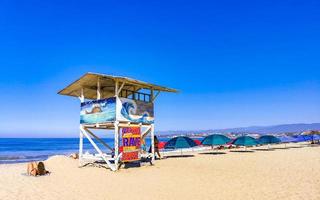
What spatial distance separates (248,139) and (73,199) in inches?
846

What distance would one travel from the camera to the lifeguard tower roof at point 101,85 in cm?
1566

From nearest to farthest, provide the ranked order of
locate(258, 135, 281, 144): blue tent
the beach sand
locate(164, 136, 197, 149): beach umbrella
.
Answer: the beach sand → locate(164, 136, 197, 149): beach umbrella → locate(258, 135, 281, 144): blue tent

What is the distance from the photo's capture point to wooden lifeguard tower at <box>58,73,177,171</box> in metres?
15.5

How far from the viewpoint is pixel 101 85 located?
1825 cm

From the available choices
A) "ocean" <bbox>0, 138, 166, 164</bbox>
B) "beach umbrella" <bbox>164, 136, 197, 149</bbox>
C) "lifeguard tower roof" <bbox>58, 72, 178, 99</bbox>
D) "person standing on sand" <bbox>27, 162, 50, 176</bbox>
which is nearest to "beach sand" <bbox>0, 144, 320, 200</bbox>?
"person standing on sand" <bbox>27, 162, 50, 176</bbox>

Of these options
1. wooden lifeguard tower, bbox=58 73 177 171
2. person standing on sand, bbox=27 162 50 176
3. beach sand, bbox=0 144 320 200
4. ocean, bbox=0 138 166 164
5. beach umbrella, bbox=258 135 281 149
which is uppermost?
wooden lifeguard tower, bbox=58 73 177 171

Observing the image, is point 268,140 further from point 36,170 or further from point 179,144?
point 36,170

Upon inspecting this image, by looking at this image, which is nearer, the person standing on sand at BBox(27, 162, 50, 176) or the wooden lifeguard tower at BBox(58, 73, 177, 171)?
the person standing on sand at BBox(27, 162, 50, 176)

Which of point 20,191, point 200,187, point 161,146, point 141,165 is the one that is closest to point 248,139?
point 161,146

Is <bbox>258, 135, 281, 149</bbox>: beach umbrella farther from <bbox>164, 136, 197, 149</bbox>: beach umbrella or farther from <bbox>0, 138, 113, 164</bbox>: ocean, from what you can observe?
<bbox>0, 138, 113, 164</bbox>: ocean

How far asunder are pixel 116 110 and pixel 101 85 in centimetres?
355

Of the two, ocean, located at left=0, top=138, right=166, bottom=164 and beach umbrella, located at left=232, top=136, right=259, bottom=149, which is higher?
beach umbrella, located at left=232, top=136, right=259, bottom=149

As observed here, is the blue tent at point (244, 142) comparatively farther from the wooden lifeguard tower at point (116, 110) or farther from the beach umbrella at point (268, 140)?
the wooden lifeguard tower at point (116, 110)

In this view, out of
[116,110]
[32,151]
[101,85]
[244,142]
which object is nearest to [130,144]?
[116,110]
